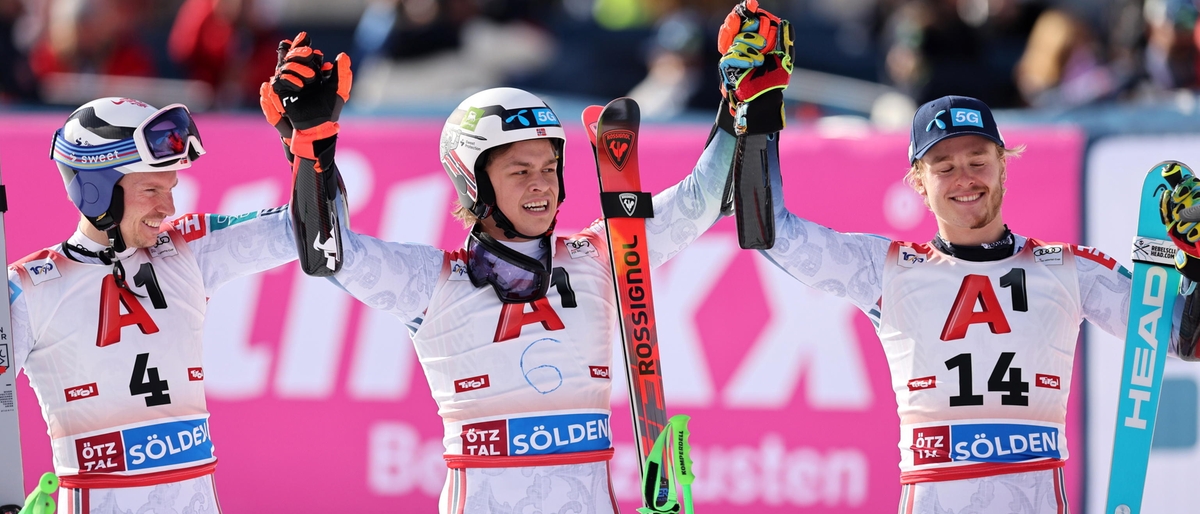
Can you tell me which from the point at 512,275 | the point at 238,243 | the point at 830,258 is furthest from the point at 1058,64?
the point at 238,243

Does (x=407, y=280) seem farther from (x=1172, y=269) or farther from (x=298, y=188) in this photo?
(x=1172, y=269)

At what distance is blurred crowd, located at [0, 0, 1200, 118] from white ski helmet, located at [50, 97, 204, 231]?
5416 mm

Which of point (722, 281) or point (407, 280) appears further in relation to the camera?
point (722, 281)

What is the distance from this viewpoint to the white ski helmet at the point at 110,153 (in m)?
5.63

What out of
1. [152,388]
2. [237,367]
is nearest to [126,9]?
[237,367]

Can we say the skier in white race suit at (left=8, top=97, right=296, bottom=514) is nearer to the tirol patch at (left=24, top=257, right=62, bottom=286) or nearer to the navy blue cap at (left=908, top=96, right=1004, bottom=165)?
the tirol patch at (left=24, top=257, right=62, bottom=286)

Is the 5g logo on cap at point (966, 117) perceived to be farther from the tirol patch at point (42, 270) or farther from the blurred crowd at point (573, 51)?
the blurred crowd at point (573, 51)

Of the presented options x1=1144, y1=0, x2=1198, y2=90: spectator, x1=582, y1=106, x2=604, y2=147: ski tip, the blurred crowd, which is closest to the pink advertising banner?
the blurred crowd

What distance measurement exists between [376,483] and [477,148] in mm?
3764

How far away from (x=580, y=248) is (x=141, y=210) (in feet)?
5.75

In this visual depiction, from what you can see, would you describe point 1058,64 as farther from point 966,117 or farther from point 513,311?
point 513,311

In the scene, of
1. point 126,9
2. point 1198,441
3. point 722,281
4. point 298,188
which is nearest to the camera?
point 298,188

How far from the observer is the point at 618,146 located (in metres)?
5.91

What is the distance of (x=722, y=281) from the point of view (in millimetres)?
8742
